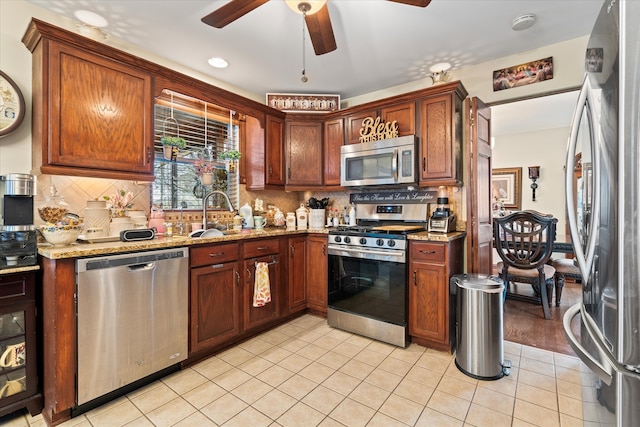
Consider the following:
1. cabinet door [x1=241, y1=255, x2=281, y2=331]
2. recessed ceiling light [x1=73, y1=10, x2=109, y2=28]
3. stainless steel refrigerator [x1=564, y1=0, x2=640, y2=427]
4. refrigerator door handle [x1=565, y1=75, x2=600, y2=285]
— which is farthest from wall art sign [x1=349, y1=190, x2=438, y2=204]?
recessed ceiling light [x1=73, y1=10, x2=109, y2=28]

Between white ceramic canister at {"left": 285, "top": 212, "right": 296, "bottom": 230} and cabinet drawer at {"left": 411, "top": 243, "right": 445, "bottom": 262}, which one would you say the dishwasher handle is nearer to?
white ceramic canister at {"left": 285, "top": 212, "right": 296, "bottom": 230}

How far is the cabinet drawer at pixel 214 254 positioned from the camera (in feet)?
7.29

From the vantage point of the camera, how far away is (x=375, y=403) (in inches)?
71.2

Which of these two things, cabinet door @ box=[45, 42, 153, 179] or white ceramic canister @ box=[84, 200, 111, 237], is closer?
cabinet door @ box=[45, 42, 153, 179]

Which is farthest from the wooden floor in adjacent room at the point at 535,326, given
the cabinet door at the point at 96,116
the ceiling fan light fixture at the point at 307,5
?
the cabinet door at the point at 96,116

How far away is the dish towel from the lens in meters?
2.65

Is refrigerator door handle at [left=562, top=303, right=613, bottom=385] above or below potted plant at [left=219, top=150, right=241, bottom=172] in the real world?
below

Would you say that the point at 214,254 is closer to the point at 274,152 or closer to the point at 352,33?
the point at 274,152

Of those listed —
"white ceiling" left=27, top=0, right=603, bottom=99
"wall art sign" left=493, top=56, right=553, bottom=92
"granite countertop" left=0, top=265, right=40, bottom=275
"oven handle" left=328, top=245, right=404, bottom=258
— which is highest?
"white ceiling" left=27, top=0, right=603, bottom=99

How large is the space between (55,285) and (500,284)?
2846 mm

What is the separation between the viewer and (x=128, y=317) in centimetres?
184

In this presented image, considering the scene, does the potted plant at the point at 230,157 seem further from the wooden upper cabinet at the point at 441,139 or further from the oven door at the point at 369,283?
the wooden upper cabinet at the point at 441,139

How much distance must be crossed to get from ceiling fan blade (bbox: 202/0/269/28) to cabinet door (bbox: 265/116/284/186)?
1586mm

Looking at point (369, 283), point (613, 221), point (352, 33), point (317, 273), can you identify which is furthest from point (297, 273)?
point (613, 221)
